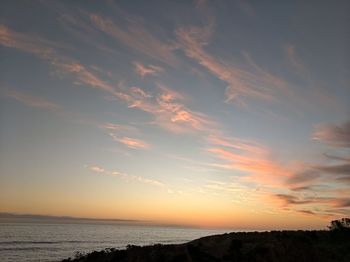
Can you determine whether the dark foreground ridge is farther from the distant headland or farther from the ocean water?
the ocean water

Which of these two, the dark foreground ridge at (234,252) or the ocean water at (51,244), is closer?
the dark foreground ridge at (234,252)

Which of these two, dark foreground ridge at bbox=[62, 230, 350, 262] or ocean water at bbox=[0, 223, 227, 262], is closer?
dark foreground ridge at bbox=[62, 230, 350, 262]

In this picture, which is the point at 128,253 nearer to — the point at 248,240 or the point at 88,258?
the point at 88,258

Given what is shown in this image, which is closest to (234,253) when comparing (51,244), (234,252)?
(234,252)

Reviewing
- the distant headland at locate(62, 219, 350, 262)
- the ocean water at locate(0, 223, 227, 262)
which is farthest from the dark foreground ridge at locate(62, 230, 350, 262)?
the ocean water at locate(0, 223, 227, 262)

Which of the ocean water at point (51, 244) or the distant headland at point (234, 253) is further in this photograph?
the ocean water at point (51, 244)

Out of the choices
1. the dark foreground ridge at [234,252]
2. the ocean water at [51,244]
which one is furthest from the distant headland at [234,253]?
the ocean water at [51,244]

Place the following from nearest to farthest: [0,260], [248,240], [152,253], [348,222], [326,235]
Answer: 1. [152,253]
2. [248,240]
3. [326,235]
4. [348,222]
5. [0,260]

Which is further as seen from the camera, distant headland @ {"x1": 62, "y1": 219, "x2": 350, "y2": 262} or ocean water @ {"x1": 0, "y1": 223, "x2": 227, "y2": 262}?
ocean water @ {"x1": 0, "y1": 223, "x2": 227, "y2": 262}

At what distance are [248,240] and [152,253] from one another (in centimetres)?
760

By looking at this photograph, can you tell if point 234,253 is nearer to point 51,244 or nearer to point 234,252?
point 234,252

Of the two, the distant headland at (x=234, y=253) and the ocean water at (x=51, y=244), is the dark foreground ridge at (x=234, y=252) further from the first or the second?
the ocean water at (x=51, y=244)

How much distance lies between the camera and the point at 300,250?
1018 inches

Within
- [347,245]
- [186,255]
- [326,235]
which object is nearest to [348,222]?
[326,235]
